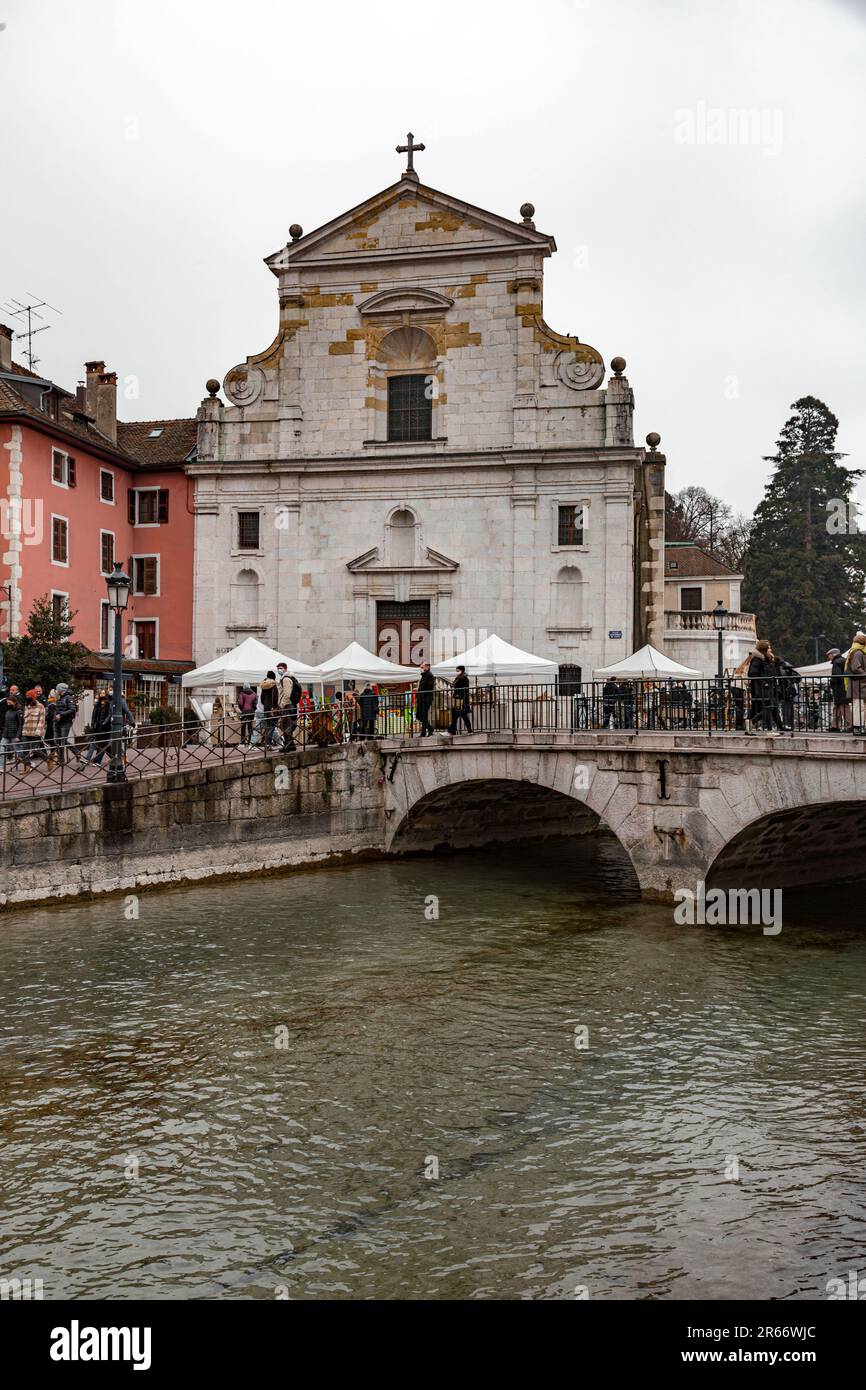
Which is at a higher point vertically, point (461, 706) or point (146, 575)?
point (146, 575)

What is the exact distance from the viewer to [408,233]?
36.2m

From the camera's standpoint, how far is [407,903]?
866 inches

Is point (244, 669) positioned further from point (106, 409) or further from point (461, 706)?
point (106, 409)

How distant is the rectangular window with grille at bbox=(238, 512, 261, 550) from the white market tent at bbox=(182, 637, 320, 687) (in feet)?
28.2

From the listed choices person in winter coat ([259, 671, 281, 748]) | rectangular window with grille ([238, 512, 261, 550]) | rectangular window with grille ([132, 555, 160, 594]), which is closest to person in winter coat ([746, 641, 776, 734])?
person in winter coat ([259, 671, 281, 748])

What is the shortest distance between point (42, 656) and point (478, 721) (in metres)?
11.8

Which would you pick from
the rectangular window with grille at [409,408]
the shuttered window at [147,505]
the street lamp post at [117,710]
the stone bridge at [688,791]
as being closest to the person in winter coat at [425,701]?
the stone bridge at [688,791]

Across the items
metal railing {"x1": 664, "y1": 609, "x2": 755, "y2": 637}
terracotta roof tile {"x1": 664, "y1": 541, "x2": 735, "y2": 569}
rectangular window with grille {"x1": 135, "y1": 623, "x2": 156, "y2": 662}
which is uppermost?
terracotta roof tile {"x1": 664, "y1": 541, "x2": 735, "y2": 569}

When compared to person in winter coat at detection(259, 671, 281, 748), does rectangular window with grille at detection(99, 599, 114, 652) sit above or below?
above

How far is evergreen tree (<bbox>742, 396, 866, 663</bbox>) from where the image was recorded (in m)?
67.8

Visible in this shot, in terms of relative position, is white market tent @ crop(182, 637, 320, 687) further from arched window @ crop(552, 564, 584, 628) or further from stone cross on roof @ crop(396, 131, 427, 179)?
stone cross on roof @ crop(396, 131, 427, 179)

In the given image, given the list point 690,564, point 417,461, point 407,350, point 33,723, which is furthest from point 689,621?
point 33,723

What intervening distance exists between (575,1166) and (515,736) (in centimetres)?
1395
